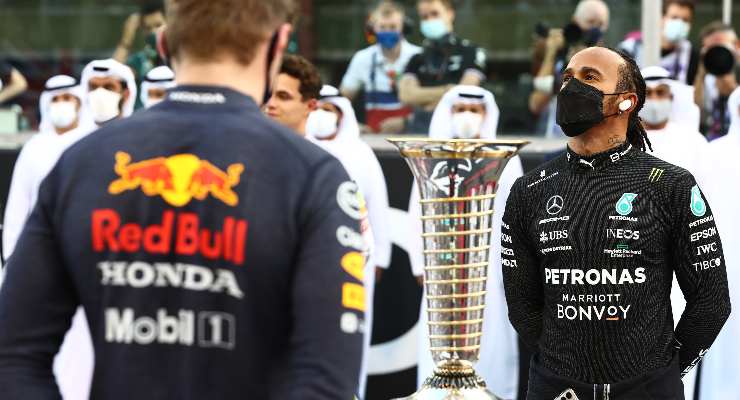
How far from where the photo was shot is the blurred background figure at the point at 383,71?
8930 mm

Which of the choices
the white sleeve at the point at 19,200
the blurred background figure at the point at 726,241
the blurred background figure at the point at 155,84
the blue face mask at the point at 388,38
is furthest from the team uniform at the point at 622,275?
the blue face mask at the point at 388,38

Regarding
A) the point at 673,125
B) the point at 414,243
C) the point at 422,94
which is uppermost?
the point at 422,94

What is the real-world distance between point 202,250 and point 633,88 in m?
2.17

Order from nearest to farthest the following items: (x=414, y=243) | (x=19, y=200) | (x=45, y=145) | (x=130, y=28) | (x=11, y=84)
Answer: (x=19, y=200), (x=45, y=145), (x=414, y=243), (x=11, y=84), (x=130, y=28)

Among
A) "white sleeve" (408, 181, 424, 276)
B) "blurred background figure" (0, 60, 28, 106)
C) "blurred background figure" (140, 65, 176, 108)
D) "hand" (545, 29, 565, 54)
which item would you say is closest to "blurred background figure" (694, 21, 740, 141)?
"hand" (545, 29, 565, 54)

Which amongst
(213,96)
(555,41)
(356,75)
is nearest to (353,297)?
(213,96)

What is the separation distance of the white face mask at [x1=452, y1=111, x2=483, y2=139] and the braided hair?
3940 mm

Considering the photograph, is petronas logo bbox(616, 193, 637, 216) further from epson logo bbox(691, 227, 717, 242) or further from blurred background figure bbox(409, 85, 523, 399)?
blurred background figure bbox(409, 85, 523, 399)

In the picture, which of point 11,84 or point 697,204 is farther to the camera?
point 11,84

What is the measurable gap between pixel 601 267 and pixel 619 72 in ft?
1.95

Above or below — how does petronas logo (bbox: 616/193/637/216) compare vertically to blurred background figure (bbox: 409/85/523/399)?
above

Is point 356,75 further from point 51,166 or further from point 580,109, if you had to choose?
point 580,109

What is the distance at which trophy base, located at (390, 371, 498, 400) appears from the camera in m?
3.90

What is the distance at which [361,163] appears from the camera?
7.79 metres
